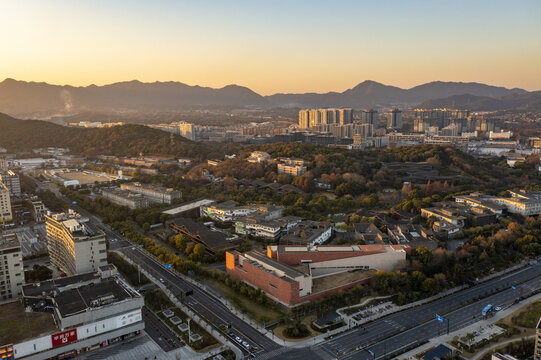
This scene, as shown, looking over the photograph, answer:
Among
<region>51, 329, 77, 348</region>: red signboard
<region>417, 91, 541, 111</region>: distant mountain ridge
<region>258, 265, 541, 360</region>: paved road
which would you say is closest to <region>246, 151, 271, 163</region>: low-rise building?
<region>258, 265, 541, 360</region>: paved road

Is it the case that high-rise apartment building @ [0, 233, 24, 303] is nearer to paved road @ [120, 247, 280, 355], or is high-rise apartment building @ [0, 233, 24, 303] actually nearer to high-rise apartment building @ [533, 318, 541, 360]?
paved road @ [120, 247, 280, 355]

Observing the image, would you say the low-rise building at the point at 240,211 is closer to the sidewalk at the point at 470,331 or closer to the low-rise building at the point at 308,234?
the low-rise building at the point at 308,234

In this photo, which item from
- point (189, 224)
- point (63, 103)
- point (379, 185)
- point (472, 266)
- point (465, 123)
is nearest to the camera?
point (472, 266)

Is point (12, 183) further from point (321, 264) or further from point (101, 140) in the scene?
point (321, 264)

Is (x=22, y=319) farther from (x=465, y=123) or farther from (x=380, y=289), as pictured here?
(x=465, y=123)

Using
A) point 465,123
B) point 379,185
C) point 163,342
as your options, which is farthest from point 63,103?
point 163,342

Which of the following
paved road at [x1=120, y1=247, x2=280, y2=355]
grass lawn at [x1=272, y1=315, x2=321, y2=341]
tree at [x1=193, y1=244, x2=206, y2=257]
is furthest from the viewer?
tree at [x1=193, y1=244, x2=206, y2=257]
